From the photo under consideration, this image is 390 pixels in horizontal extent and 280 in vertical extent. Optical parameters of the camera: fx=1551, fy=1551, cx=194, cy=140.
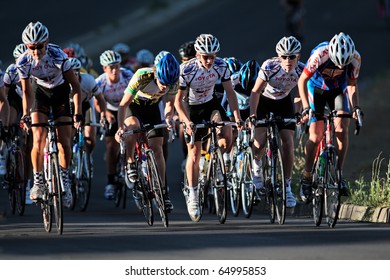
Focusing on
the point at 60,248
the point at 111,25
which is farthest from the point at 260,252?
the point at 111,25

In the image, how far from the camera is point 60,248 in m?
13.5

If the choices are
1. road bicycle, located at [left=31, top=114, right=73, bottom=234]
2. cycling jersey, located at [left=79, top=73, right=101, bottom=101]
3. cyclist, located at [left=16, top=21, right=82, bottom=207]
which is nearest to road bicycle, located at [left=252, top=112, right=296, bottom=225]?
cyclist, located at [left=16, top=21, right=82, bottom=207]

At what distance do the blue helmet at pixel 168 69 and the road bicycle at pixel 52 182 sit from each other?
1067 millimetres

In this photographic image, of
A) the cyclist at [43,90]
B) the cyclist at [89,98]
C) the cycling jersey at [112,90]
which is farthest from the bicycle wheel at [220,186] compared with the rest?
the cycling jersey at [112,90]

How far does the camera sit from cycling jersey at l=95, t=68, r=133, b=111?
65.1 ft

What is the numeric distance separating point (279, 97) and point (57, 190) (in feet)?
10.6

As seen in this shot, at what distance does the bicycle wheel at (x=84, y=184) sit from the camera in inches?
734

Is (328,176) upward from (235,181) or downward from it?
downward

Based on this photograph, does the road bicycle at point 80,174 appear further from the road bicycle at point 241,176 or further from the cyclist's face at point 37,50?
the cyclist's face at point 37,50

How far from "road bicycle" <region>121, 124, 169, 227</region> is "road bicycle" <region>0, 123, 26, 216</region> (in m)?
2.04

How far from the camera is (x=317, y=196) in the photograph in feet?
51.0

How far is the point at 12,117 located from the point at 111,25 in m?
27.3

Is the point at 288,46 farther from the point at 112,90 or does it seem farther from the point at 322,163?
the point at 112,90

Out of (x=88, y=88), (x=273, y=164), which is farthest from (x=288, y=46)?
(x=88, y=88)
